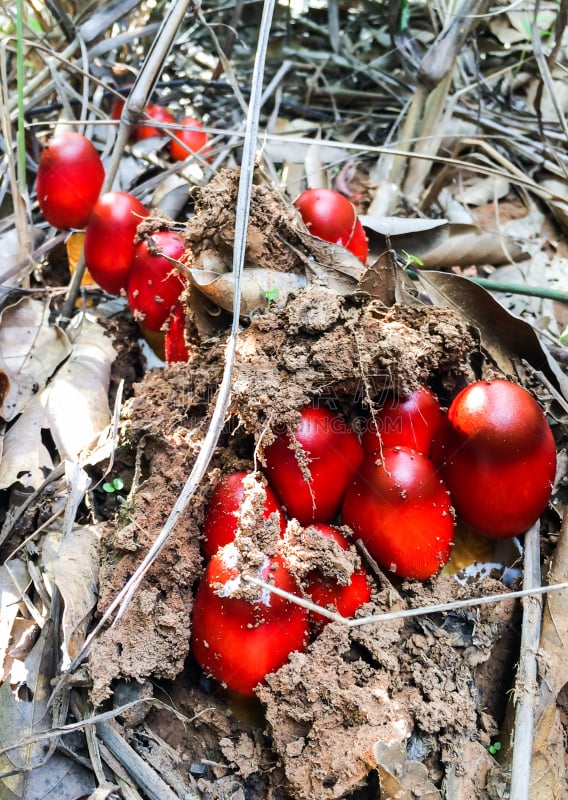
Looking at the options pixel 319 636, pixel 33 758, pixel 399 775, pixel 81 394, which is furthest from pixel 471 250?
pixel 33 758

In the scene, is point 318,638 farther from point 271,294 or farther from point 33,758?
point 271,294

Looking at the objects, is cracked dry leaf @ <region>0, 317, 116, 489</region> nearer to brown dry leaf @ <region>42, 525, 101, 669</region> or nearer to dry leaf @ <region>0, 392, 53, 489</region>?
dry leaf @ <region>0, 392, 53, 489</region>

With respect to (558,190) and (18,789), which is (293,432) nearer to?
(18,789)

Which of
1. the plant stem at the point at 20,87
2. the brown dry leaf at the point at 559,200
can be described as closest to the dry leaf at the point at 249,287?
the plant stem at the point at 20,87

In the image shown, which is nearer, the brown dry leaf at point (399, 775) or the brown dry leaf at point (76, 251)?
the brown dry leaf at point (399, 775)

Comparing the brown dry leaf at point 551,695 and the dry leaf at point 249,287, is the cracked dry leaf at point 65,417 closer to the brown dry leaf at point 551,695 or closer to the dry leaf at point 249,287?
the dry leaf at point 249,287

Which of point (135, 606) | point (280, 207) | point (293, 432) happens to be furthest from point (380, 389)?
point (135, 606)
